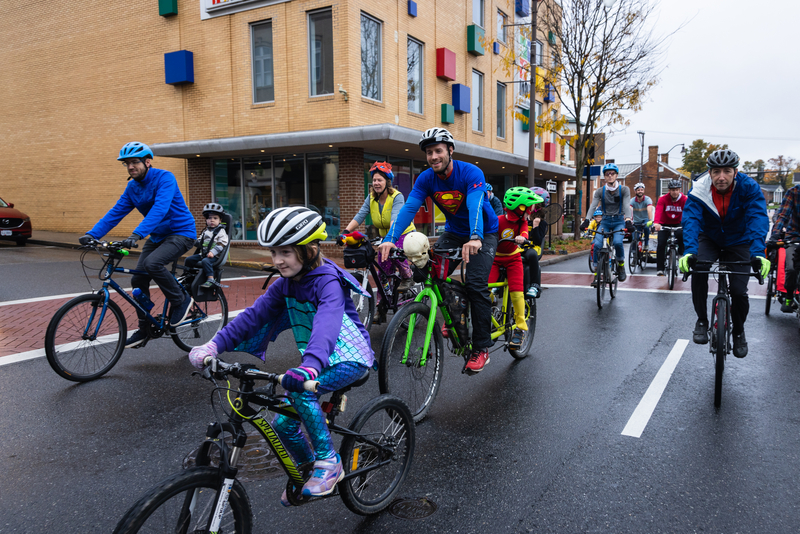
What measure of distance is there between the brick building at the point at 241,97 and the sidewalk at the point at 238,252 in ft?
3.59

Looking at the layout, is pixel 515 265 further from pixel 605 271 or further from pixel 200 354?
pixel 605 271

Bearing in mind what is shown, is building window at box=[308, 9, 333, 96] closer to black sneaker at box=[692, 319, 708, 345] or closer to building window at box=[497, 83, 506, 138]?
building window at box=[497, 83, 506, 138]

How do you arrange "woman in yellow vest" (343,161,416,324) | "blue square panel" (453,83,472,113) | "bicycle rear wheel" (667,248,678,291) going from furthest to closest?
"blue square panel" (453,83,472,113), "bicycle rear wheel" (667,248,678,291), "woman in yellow vest" (343,161,416,324)

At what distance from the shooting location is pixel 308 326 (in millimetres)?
2836

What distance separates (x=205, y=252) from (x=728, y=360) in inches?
233

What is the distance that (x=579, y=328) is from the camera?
7.33 meters

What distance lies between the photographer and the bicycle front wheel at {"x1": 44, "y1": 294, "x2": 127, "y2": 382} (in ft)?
15.5

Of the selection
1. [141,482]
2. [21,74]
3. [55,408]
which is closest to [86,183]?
[21,74]

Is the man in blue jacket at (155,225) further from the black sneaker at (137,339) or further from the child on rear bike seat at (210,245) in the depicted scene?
the child on rear bike seat at (210,245)

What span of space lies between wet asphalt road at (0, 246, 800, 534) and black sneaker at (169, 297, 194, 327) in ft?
1.33

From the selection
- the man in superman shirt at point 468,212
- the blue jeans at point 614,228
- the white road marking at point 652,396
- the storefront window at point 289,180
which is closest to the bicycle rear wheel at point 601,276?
the blue jeans at point 614,228

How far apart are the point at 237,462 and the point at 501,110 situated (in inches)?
973

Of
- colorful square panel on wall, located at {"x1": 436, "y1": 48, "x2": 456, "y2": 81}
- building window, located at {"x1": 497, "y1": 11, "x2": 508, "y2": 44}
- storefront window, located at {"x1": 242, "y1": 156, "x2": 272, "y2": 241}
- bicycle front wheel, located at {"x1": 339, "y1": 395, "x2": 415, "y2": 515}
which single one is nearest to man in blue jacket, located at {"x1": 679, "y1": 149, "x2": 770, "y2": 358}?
bicycle front wheel, located at {"x1": 339, "y1": 395, "x2": 415, "y2": 515}

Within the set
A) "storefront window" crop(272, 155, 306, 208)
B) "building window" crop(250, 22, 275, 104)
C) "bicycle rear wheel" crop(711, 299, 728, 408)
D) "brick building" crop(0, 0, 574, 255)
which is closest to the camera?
"bicycle rear wheel" crop(711, 299, 728, 408)
